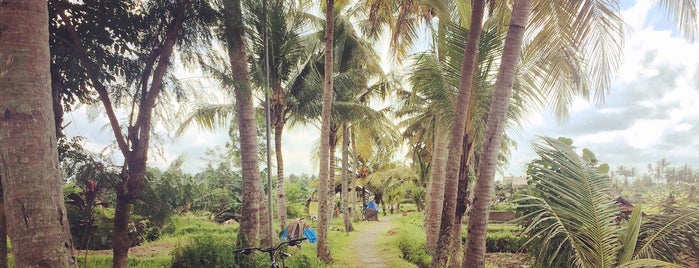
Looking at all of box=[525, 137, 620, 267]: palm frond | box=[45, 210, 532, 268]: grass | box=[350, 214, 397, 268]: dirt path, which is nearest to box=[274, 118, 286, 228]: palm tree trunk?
box=[45, 210, 532, 268]: grass

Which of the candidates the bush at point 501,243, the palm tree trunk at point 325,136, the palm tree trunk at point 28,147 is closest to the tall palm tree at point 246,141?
the palm tree trunk at point 325,136

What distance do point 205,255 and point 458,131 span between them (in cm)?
427

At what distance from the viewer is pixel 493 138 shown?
193 inches

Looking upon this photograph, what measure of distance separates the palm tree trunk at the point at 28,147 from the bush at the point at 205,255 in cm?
317

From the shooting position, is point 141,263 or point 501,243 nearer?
point 141,263

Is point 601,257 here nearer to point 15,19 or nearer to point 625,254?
point 625,254

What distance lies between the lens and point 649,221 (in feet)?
17.2

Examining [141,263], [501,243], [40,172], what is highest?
[40,172]

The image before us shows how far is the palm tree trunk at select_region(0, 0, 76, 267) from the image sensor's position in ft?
8.51

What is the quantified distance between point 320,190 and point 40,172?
7.06m

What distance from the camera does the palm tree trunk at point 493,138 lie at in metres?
4.85

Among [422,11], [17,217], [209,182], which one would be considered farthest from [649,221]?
[209,182]

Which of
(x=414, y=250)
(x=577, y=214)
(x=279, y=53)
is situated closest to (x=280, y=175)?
(x=279, y=53)

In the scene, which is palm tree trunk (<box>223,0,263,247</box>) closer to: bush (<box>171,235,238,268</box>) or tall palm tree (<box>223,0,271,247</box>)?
tall palm tree (<box>223,0,271,247</box>)
